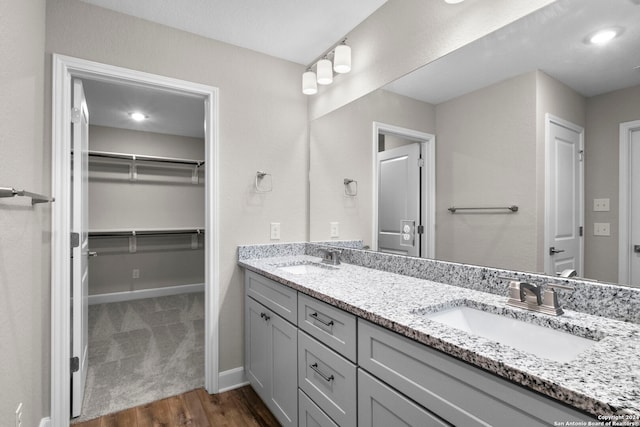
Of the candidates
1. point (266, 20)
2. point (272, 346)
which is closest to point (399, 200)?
point (272, 346)

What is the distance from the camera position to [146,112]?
3838 millimetres

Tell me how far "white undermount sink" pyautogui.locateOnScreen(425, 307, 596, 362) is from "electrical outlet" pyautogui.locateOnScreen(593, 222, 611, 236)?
1.18 feet

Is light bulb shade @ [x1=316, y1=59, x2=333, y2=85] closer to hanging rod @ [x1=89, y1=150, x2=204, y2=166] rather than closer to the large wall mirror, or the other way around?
the large wall mirror

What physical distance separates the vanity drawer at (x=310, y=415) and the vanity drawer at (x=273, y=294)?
1.12 ft

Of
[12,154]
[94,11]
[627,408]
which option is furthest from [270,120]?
[627,408]

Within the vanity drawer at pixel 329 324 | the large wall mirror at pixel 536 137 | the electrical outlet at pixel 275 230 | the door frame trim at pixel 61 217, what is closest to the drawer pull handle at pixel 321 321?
the vanity drawer at pixel 329 324

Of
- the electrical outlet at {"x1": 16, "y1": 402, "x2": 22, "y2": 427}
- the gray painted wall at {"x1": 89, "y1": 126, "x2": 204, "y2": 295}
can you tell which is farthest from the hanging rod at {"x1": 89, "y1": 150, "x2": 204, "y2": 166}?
the electrical outlet at {"x1": 16, "y1": 402, "x2": 22, "y2": 427}

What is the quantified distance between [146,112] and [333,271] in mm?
3308

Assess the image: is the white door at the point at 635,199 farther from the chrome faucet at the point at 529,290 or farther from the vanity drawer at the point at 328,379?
the vanity drawer at the point at 328,379

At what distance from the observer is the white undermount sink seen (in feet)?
2.98

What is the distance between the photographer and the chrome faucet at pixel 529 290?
105 centimetres

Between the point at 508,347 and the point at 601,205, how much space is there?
626 millimetres

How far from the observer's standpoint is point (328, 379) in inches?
50.3

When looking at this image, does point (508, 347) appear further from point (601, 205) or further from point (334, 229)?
point (334, 229)
